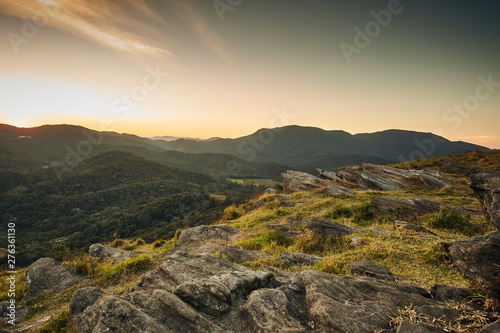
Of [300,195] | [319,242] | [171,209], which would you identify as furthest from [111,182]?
[319,242]

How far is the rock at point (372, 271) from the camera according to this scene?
623 centimetres

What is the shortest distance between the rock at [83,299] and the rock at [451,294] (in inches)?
412

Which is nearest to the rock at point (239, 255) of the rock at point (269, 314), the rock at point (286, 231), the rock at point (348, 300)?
the rock at point (286, 231)

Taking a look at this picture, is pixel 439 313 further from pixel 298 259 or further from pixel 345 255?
pixel 298 259

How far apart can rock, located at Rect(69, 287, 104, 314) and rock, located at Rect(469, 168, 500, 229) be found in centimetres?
1322

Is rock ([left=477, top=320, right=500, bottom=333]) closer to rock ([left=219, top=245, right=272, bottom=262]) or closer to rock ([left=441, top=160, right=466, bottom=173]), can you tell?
rock ([left=219, top=245, right=272, bottom=262])

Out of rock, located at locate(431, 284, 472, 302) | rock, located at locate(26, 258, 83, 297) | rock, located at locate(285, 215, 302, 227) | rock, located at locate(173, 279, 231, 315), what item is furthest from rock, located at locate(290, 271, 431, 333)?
rock, located at locate(26, 258, 83, 297)

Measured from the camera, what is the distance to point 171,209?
10306 centimetres

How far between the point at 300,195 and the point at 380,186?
980 cm

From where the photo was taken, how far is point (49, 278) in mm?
10070

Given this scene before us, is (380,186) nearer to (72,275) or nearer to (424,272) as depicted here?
(424,272)

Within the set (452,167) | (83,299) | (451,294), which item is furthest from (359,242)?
(452,167)

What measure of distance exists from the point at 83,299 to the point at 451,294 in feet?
36.3

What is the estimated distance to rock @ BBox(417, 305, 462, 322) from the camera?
3765mm
